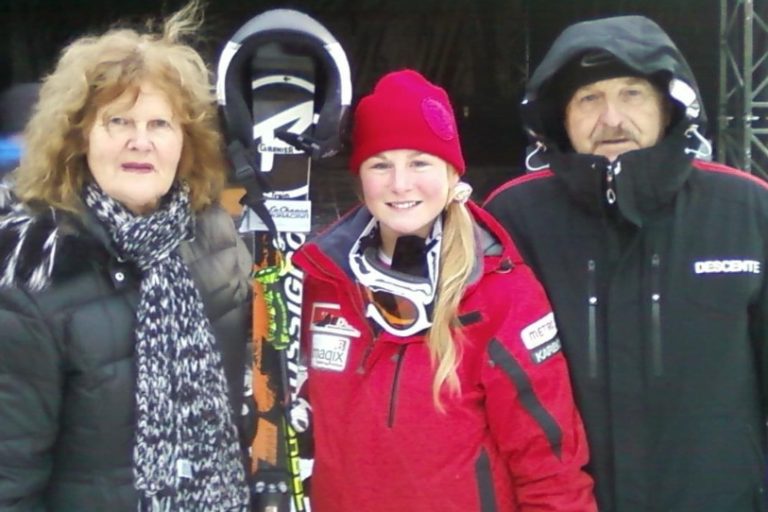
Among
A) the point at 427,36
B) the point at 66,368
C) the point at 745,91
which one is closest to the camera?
the point at 66,368

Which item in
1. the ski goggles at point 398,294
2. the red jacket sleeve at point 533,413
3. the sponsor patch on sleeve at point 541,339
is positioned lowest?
the red jacket sleeve at point 533,413

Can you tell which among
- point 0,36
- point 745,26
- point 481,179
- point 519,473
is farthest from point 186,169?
point 0,36

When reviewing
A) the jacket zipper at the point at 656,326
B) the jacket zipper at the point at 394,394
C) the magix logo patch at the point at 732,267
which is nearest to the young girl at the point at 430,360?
the jacket zipper at the point at 394,394

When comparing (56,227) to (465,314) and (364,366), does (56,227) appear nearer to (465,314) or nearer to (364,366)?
(364,366)

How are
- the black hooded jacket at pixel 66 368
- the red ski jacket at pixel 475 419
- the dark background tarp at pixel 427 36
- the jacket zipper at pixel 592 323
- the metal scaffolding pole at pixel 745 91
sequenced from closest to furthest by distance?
the black hooded jacket at pixel 66 368, the red ski jacket at pixel 475 419, the jacket zipper at pixel 592 323, the metal scaffolding pole at pixel 745 91, the dark background tarp at pixel 427 36

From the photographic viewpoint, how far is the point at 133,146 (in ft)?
5.74

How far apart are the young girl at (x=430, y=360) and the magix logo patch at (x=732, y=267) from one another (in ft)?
1.00

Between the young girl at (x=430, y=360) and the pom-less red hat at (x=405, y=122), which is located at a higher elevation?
the pom-less red hat at (x=405, y=122)

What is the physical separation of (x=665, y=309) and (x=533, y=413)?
325 millimetres

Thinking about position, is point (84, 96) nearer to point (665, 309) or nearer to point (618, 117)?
point (618, 117)

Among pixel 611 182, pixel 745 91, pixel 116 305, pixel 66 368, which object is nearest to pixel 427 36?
pixel 745 91

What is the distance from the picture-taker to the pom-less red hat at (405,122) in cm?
186

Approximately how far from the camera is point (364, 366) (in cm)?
179

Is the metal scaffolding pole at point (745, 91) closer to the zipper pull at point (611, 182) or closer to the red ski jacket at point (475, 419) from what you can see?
the zipper pull at point (611, 182)
